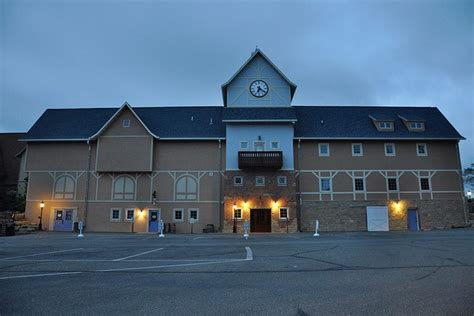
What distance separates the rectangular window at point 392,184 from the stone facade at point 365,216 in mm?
1243

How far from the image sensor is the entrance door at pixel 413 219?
31203mm

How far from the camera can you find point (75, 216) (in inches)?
1248

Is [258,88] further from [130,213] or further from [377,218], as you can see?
[130,213]

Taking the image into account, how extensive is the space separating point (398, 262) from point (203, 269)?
231 inches

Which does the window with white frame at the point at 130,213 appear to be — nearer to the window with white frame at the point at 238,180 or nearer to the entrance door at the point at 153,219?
the entrance door at the point at 153,219

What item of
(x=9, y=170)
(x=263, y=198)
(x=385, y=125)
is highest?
(x=385, y=125)

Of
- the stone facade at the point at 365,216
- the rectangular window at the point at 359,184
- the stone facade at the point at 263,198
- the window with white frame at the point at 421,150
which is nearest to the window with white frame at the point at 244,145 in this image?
the stone facade at the point at 263,198

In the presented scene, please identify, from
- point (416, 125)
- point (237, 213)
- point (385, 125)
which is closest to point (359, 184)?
point (385, 125)

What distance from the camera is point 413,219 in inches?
1235

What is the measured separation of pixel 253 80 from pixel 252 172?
910 cm

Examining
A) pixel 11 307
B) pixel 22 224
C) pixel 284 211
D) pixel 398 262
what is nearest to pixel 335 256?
pixel 398 262

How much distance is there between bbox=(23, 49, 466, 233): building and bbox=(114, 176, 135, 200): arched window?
0.10 metres

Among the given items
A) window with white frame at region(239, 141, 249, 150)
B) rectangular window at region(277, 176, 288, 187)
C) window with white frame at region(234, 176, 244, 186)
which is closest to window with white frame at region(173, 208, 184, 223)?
window with white frame at region(234, 176, 244, 186)

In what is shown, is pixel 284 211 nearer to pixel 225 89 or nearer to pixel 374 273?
pixel 225 89
